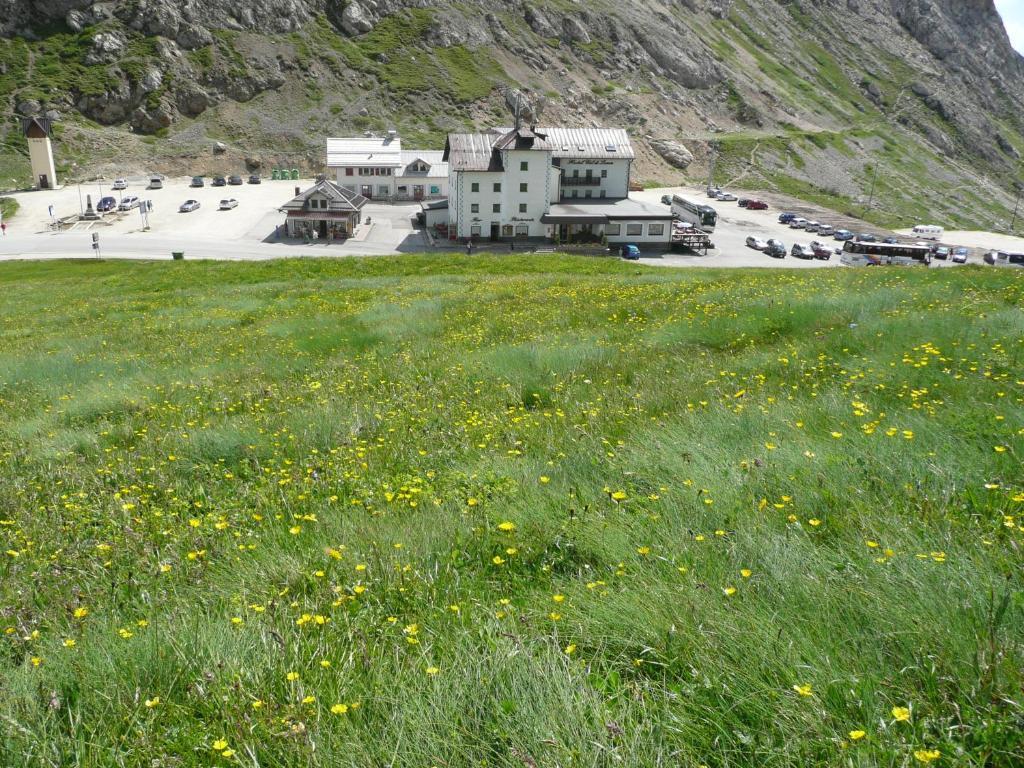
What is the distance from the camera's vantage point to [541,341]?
46.2 feet

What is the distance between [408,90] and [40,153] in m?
67.8

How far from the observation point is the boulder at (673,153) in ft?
435

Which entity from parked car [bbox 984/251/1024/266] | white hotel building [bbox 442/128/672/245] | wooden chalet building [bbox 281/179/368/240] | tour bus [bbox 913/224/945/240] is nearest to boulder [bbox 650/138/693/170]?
tour bus [bbox 913/224/945/240]

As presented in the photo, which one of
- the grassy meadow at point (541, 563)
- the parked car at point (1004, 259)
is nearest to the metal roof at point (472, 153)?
the parked car at point (1004, 259)

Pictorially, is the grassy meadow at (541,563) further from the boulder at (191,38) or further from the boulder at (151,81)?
the boulder at (191,38)

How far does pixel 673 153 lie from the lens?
133625 millimetres

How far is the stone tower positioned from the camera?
96250 millimetres

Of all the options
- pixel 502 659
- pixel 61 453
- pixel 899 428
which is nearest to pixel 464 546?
pixel 502 659

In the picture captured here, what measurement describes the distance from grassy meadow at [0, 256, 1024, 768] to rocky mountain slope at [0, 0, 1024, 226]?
117958 millimetres

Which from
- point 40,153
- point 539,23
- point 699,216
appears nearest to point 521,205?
point 699,216

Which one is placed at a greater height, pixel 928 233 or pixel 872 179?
pixel 872 179

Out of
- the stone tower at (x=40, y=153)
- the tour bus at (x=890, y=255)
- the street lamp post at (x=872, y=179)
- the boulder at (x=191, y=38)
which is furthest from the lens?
the street lamp post at (x=872, y=179)

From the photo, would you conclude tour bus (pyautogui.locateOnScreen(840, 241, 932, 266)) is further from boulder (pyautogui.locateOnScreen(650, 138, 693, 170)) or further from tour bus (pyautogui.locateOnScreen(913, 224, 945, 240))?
boulder (pyautogui.locateOnScreen(650, 138, 693, 170))

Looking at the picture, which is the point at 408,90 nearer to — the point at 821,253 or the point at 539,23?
the point at 539,23
